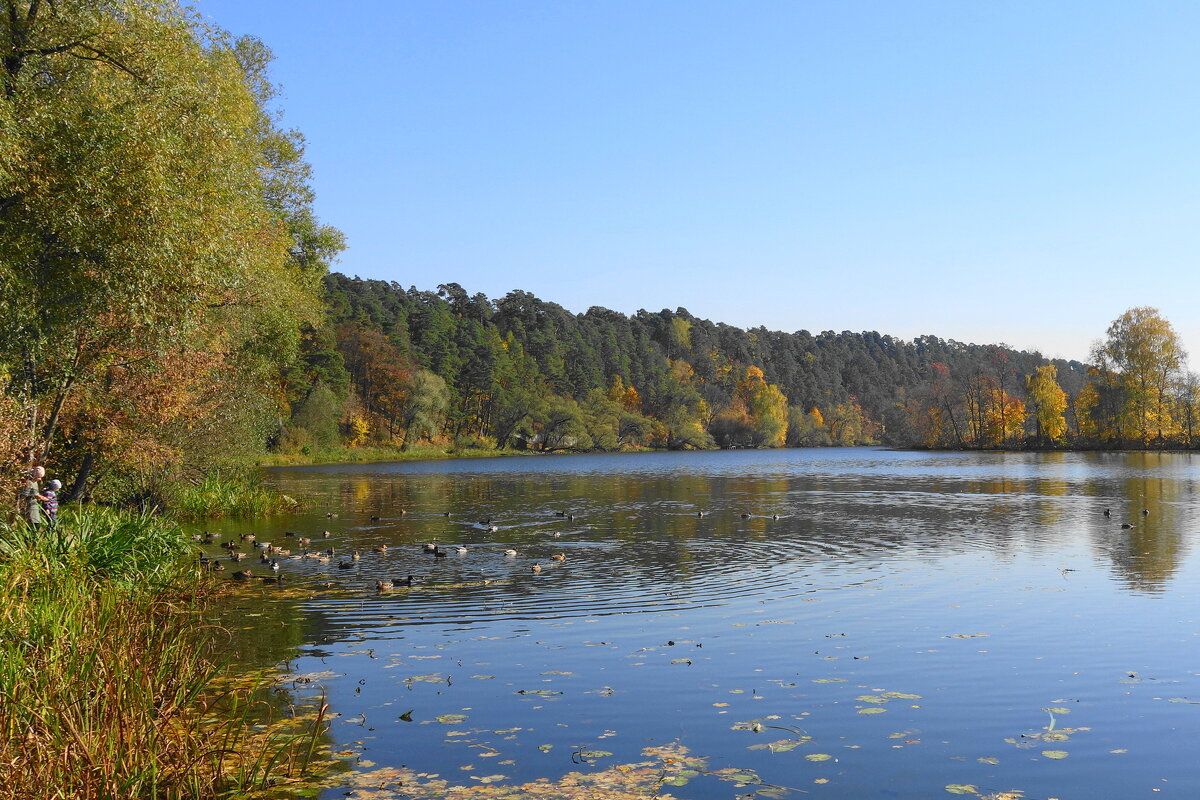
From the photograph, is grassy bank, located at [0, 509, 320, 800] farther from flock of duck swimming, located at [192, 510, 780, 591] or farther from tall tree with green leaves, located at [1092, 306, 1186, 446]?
tall tree with green leaves, located at [1092, 306, 1186, 446]

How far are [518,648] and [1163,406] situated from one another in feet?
356

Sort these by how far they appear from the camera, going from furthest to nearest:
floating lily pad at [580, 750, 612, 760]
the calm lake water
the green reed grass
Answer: the green reed grass → floating lily pad at [580, 750, 612, 760] → the calm lake water

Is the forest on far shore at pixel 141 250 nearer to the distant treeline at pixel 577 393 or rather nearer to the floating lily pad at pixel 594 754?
the floating lily pad at pixel 594 754

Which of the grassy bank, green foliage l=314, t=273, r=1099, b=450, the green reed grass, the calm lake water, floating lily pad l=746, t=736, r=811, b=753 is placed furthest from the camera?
green foliage l=314, t=273, r=1099, b=450

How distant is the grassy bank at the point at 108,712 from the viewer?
678 centimetres

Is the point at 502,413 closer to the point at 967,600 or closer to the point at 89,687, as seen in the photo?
the point at 967,600

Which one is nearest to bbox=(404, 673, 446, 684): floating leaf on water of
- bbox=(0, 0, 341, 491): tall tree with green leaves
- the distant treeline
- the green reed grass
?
bbox=(0, 0, 341, 491): tall tree with green leaves

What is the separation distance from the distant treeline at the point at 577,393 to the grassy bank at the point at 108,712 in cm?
7964

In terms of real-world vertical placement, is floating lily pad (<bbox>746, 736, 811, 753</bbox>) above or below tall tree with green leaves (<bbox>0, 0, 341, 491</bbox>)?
below

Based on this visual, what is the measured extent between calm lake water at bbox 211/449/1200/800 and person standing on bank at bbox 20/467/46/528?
3960 mm

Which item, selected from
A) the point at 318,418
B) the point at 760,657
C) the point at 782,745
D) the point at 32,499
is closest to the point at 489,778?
the point at 782,745

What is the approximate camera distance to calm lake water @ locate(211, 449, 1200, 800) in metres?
8.84

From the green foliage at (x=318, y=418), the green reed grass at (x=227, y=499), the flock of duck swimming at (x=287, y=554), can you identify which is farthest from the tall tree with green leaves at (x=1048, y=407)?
the flock of duck swimming at (x=287, y=554)

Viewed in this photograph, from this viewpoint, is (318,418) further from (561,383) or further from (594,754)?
(594,754)
